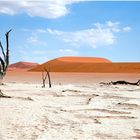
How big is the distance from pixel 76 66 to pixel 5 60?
7322cm

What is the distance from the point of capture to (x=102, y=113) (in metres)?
12.2

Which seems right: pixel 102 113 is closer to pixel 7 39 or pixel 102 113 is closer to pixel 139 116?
pixel 139 116

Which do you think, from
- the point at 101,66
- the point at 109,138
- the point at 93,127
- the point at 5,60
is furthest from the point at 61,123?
the point at 101,66

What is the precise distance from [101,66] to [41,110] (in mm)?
73883

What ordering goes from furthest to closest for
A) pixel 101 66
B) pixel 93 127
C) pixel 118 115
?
pixel 101 66
pixel 118 115
pixel 93 127

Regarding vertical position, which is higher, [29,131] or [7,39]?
[7,39]

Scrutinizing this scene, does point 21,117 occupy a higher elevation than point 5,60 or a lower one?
lower

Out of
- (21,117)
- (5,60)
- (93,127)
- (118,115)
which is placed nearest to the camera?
(93,127)

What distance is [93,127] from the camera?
9.87 metres

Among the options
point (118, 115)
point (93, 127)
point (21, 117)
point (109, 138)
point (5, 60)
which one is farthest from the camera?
point (5, 60)

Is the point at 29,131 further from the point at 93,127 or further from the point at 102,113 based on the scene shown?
the point at 102,113

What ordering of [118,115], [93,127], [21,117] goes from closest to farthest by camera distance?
→ [93,127] → [21,117] → [118,115]

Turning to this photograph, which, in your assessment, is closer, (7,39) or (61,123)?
(61,123)

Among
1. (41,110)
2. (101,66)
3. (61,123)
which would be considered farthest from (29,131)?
(101,66)
